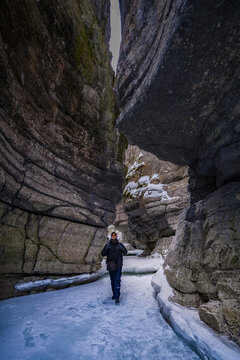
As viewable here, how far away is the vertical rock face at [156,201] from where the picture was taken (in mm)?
17188

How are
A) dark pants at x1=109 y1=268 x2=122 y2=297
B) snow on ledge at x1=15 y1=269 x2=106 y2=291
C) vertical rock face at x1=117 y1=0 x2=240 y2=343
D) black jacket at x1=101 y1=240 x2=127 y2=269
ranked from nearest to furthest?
vertical rock face at x1=117 y1=0 x2=240 y2=343
dark pants at x1=109 y1=268 x2=122 y2=297
black jacket at x1=101 y1=240 x2=127 y2=269
snow on ledge at x1=15 y1=269 x2=106 y2=291

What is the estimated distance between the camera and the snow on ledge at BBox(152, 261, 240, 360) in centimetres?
246

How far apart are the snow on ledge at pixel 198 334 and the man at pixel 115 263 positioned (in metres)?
1.74

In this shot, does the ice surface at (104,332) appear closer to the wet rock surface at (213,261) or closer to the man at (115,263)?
the wet rock surface at (213,261)

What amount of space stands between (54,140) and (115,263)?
5704 millimetres

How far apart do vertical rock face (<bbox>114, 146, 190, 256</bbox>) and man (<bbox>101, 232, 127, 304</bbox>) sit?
1211 cm

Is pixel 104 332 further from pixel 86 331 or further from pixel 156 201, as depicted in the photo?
pixel 156 201

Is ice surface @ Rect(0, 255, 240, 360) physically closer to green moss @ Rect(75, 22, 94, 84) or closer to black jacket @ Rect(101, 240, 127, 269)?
black jacket @ Rect(101, 240, 127, 269)

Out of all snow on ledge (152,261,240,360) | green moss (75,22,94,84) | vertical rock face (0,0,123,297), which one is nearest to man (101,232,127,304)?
snow on ledge (152,261,240,360)

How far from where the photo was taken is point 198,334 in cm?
291

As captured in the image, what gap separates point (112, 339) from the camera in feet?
10.5

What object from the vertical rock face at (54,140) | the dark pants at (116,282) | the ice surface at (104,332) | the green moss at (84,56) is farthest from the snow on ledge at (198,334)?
the green moss at (84,56)

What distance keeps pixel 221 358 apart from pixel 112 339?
195 centimetres

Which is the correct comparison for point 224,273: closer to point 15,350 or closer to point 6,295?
point 15,350
